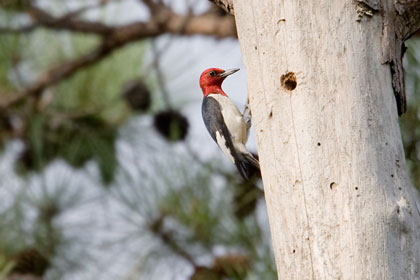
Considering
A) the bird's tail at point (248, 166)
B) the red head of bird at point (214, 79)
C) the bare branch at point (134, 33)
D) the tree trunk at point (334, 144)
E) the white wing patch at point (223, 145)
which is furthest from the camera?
the bare branch at point (134, 33)

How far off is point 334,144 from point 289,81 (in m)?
0.25

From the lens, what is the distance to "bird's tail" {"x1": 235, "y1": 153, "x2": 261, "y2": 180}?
2.76 m

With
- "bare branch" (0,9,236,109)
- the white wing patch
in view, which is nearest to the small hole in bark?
the white wing patch

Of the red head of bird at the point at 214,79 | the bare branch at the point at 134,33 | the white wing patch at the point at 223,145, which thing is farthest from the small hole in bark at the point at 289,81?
the bare branch at the point at 134,33

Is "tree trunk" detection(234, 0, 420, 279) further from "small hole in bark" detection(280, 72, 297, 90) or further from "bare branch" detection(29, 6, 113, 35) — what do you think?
"bare branch" detection(29, 6, 113, 35)

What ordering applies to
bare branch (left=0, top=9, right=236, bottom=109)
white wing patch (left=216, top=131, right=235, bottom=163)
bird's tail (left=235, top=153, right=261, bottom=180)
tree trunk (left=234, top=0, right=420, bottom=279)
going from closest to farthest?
tree trunk (left=234, top=0, right=420, bottom=279)
bird's tail (left=235, top=153, right=261, bottom=180)
white wing patch (left=216, top=131, right=235, bottom=163)
bare branch (left=0, top=9, right=236, bottom=109)

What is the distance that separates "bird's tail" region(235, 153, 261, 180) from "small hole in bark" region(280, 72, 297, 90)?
73 centimetres

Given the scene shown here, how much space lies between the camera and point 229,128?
297 cm

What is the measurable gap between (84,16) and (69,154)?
2.82 feet

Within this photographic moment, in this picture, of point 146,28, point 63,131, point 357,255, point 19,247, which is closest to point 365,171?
point 357,255

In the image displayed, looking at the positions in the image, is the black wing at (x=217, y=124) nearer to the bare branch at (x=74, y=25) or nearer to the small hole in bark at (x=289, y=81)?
the small hole in bark at (x=289, y=81)

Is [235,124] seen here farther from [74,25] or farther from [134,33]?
[74,25]

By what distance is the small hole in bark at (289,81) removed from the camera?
204 cm

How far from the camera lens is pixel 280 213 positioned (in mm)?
1989
